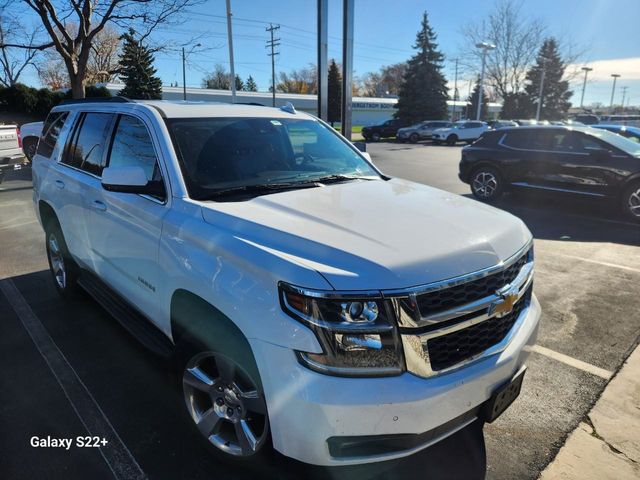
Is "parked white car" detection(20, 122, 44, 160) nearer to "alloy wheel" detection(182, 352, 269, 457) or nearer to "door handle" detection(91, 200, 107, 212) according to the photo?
"door handle" detection(91, 200, 107, 212)

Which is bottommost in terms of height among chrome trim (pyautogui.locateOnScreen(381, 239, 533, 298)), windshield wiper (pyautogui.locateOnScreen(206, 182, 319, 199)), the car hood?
chrome trim (pyautogui.locateOnScreen(381, 239, 533, 298))

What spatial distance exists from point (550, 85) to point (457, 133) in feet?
101

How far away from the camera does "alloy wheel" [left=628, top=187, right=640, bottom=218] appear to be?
26.7 feet

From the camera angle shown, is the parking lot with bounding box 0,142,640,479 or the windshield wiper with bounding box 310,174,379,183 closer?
the parking lot with bounding box 0,142,640,479

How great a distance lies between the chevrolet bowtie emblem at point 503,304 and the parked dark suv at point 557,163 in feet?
24.6

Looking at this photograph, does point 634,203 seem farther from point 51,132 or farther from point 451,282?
point 51,132

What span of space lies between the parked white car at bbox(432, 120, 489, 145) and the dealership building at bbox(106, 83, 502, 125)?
15.6 m

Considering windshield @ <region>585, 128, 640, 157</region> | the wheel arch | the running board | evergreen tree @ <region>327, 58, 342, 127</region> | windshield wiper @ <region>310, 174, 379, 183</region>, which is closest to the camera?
the wheel arch

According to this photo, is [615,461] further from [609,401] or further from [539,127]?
[539,127]

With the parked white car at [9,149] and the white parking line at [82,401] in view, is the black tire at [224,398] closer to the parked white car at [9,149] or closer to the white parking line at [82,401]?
the white parking line at [82,401]

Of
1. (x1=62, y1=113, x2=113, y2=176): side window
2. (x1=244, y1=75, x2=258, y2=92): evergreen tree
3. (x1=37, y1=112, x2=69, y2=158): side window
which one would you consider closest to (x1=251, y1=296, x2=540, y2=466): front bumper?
(x1=62, y1=113, x2=113, y2=176): side window

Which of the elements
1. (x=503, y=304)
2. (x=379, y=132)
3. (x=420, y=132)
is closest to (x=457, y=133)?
(x=420, y=132)

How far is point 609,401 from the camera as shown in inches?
125

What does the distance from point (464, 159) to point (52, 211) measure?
8.93 metres
